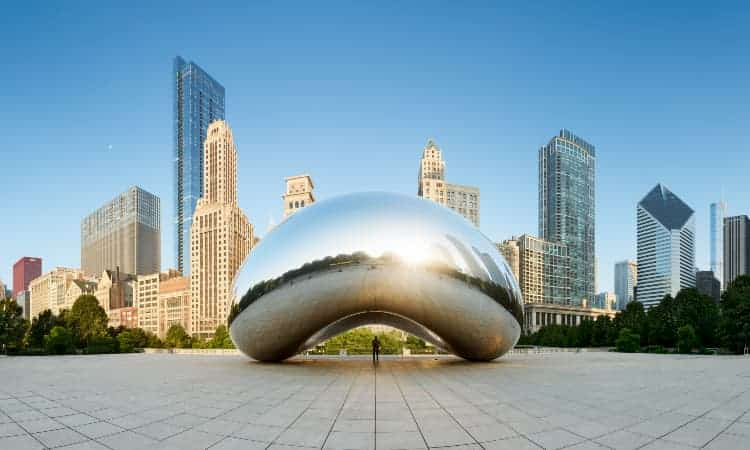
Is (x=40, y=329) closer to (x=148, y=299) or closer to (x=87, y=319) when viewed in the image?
(x=87, y=319)

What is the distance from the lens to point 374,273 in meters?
11.7

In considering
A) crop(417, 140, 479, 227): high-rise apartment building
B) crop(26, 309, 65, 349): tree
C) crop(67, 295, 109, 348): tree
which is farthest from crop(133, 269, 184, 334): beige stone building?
crop(26, 309, 65, 349): tree

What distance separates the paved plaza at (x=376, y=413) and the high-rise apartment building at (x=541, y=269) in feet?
488

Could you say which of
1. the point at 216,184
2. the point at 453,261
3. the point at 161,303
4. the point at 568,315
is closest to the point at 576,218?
the point at 568,315

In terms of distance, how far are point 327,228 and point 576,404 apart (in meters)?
7.46

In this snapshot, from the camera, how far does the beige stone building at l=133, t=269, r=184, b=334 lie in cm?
15150

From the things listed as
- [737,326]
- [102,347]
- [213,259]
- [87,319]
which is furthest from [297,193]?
[737,326]

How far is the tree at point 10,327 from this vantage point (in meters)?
34.8

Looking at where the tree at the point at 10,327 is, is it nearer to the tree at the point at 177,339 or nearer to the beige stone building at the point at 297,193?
the tree at the point at 177,339

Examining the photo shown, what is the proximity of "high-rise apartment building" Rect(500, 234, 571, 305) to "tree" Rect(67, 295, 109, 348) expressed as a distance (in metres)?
127

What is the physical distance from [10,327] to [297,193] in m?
111

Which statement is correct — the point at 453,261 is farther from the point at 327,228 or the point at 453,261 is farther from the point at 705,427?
the point at 705,427

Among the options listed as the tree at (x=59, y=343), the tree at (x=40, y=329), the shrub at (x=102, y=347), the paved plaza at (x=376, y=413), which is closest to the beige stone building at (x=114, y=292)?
the tree at (x=40, y=329)

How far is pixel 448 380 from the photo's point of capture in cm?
1070
